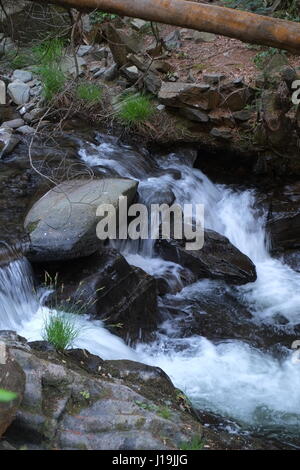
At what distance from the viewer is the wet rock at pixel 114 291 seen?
16.6ft

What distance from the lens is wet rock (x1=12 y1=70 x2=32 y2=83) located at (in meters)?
9.20

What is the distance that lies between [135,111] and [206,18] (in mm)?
4417

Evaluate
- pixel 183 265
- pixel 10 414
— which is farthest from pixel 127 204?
pixel 10 414

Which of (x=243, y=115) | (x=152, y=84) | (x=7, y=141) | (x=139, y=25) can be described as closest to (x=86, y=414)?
(x=7, y=141)

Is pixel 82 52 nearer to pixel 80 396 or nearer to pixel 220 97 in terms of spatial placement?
pixel 220 97

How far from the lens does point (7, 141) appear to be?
7586 millimetres

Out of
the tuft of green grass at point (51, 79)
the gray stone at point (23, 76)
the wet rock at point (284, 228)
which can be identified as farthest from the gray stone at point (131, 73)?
the wet rock at point (284, 228)

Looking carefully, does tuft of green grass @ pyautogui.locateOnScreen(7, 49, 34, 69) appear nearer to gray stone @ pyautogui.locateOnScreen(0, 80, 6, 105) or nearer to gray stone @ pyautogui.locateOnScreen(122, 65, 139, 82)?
gray stone @ pyautogui.locateOnScreen(0, 80, 6, 105)

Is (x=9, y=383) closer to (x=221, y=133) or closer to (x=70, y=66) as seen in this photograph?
(x=221, y=133)

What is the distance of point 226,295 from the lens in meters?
6.01

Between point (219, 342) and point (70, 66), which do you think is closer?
point (219, 342)

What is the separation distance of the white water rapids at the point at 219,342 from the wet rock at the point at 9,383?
1449 mm

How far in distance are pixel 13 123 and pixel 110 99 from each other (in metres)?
1.47

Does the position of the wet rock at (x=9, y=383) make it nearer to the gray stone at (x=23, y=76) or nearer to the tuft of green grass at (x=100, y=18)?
the gray stone at (x=23, y=76)
